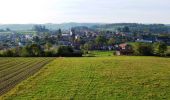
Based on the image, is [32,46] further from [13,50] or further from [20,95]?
[20,95]

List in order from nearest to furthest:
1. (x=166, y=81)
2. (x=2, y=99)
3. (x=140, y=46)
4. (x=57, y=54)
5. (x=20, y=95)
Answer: (x=2, y=99) → (x=20, y=95) → (x=166, y=81) → (x=57, y=54) → (x=140, y=46)

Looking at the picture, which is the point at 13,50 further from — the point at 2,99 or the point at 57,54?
the point at 2,99

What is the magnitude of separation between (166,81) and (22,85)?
560 inches

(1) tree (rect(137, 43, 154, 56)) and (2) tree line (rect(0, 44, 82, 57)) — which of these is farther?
(1) tree (rect(137, 43, 154, 56))

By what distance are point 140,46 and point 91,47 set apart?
54.5 meters

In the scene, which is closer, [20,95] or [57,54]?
[20,95]

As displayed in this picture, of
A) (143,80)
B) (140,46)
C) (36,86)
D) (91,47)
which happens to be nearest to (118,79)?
(143,80)

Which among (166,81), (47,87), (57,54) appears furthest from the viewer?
(57,54)

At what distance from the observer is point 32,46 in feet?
347

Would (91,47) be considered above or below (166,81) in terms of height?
below

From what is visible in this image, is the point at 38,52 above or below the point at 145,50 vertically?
above

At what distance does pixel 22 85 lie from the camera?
35031mm

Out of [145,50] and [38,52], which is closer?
[38,52]

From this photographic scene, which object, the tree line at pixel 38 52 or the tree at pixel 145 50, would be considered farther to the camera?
the tree at pixel 145 50
